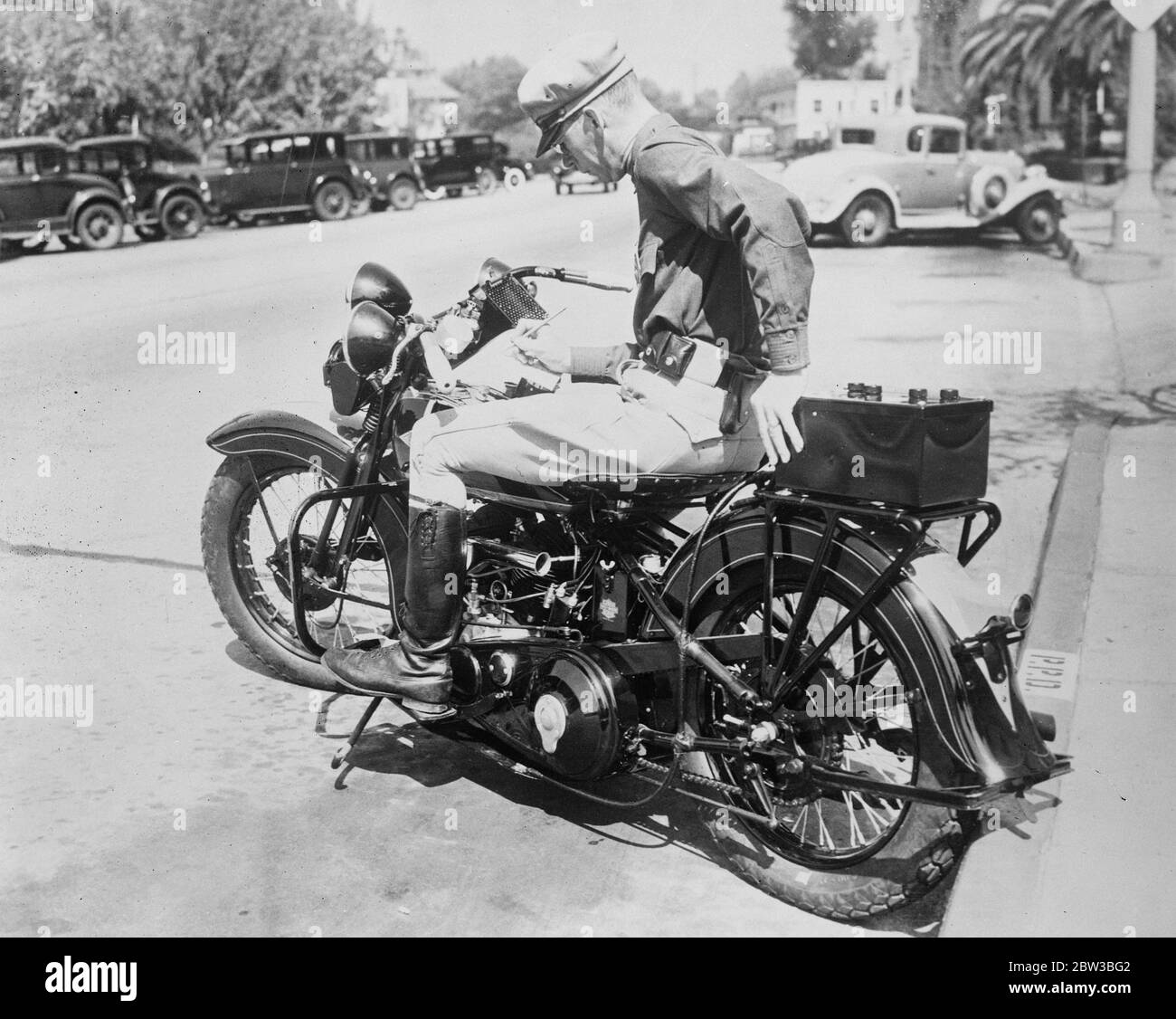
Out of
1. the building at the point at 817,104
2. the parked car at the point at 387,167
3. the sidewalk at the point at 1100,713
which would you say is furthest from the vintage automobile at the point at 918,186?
the sidewalk at the point at 1100,713

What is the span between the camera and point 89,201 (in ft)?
22.1

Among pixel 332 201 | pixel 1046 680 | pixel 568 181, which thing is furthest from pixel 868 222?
pixel 1046 680

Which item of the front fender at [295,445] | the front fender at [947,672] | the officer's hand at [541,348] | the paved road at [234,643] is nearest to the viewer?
the front fender at [947,672]

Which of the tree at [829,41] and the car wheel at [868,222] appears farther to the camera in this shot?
the car wheel at [868,222]

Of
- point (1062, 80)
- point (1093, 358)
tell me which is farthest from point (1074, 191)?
point (1093, 358)

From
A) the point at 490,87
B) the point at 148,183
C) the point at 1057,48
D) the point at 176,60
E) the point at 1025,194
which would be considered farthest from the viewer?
the point at 1025,194

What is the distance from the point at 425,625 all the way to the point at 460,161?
168 inches

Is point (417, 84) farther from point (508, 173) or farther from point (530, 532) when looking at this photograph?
point (530, 532)

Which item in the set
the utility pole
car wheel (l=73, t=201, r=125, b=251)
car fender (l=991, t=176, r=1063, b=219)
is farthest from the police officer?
car fender (l=991, t=176, r=1063, b=219)

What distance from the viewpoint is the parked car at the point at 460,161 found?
6.47 m
